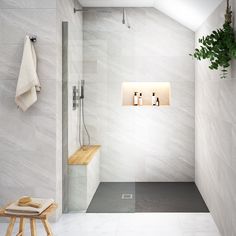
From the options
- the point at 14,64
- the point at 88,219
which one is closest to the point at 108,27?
the point at 14,64

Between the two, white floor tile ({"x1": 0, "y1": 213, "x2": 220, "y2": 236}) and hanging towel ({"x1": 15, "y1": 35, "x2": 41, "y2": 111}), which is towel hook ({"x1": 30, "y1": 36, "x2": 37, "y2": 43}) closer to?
hanging towel ({"x1": 15, "y1": 35, "x2": 41, "y2": 111})

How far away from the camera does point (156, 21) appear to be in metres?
3.38

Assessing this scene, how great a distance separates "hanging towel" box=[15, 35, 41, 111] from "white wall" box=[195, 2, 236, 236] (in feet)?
4.83

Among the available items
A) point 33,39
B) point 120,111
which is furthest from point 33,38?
point 120,111

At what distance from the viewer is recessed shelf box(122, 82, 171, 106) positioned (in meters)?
3.36

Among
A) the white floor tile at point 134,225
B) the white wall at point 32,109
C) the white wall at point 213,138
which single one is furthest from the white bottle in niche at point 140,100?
the white floor tile at point 134,225

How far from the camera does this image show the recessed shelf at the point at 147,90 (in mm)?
3359

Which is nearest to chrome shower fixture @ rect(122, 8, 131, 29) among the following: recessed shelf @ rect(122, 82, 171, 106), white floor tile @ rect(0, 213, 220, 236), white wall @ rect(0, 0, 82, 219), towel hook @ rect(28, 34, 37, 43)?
white wall @ rect(0, 0, 82, 219)

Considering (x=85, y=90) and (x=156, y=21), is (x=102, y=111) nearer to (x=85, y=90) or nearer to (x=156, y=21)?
(x=85, y=90)

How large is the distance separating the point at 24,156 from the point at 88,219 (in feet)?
2.82

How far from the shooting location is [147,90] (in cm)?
334

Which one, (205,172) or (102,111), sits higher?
(102,111)

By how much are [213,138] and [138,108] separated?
722 mm

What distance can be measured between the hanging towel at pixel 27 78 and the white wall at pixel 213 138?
4.83 feet
